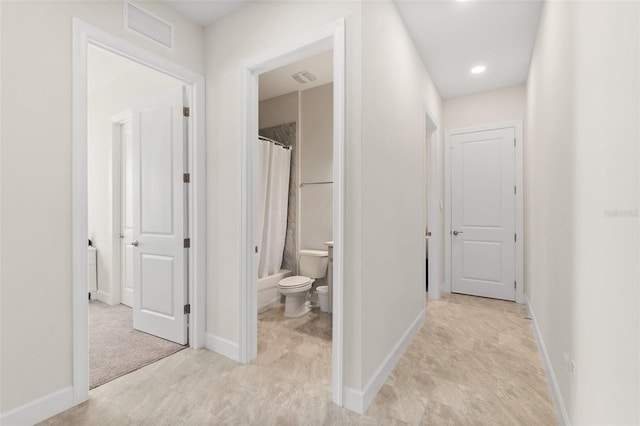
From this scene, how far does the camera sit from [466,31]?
2.69 meters

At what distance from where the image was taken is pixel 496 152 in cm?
398

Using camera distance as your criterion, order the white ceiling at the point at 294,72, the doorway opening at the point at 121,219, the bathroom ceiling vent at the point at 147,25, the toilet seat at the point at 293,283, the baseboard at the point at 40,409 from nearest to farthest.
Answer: the baseboard at the point at 40,409
the bathroom ceiling vent at the point at 147,25
the doorway opening at the point at 121,219
the toilet seat at the point at 293,283
the white ceiling at the point at 294,72

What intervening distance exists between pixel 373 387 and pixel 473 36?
9.98ft

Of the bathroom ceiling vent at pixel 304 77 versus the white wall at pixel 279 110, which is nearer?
the bathroom ceiling vent at pixel 304 77

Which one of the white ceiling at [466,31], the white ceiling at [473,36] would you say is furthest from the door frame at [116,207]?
the white ceiling at [473,36]

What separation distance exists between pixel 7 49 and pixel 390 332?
2.83 metres

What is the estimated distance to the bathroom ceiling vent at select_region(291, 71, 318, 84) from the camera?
359 centimetres

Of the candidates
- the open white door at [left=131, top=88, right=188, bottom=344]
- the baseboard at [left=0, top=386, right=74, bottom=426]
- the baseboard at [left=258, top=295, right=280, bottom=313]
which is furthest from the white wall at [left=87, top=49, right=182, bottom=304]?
the baseboard at [left=0, top=386, right=74, bottom=426]

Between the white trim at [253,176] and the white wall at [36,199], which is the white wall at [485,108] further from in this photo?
the white wall at [36,199]

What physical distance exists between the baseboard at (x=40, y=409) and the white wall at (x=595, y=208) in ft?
8.38

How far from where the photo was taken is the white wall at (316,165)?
3.86 meters

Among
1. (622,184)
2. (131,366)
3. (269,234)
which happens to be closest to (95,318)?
(131,366)

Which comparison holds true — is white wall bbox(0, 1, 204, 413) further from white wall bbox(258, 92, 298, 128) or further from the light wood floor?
white wall bbox(258, 92, 298, 128)

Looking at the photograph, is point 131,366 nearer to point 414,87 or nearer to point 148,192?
point 148,192
